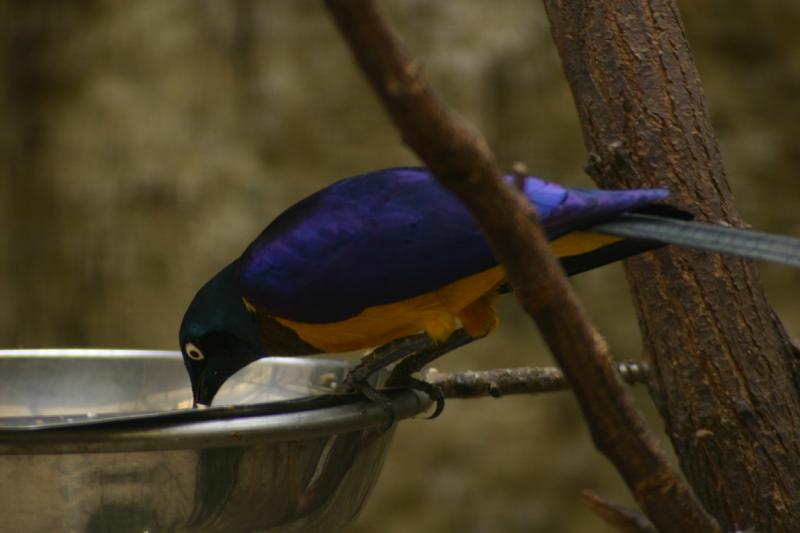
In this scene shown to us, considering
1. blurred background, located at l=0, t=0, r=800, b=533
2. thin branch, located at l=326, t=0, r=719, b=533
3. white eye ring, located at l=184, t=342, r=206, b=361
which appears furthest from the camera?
blurred background, located at l=0, t=0, r=800, b=533

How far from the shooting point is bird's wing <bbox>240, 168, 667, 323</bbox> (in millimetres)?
1210

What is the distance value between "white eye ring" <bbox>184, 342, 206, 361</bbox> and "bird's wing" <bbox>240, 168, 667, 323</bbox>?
13 cm

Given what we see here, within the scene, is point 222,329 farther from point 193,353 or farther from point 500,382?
point 500,382

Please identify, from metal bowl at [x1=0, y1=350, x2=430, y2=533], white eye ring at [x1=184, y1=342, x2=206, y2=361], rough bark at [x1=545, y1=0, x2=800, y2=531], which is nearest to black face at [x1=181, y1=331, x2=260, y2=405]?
white eye ring at [x1=184, y1=342, x2=206, y2=361]

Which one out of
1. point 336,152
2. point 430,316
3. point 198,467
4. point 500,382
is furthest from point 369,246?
point 336,152

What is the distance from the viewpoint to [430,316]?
53.2 inches

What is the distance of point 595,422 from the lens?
2.47ft

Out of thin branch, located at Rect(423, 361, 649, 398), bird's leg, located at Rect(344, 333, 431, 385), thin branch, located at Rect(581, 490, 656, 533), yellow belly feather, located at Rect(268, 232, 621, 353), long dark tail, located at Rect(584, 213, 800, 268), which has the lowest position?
thin branch, located at Rect(423, 361, 649, 398)

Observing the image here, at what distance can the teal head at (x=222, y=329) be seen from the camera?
151 centimetres

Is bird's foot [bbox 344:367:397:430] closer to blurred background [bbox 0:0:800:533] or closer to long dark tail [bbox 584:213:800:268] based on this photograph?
long dark tail [bbox 584:213:800:268]

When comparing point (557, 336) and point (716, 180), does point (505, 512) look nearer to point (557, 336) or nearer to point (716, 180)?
point (716, 180)

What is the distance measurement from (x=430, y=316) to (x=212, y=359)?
335 mm

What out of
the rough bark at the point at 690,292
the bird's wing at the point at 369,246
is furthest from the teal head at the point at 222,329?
the rough bark at the point at 690,292

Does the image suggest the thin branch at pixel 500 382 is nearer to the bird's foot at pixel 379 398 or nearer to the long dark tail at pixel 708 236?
the bird's foot at pixel 379 398
